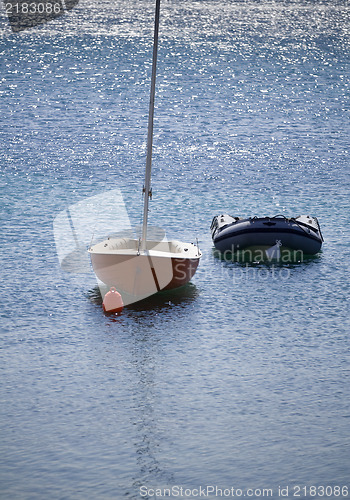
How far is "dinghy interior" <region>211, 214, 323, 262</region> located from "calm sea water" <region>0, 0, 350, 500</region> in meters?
0.58

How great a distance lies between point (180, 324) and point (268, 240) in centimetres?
588

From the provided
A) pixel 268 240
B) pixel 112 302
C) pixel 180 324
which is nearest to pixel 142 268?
pixel 112 302

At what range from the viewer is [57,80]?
232ft

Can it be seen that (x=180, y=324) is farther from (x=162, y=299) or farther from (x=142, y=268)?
(x=142, y=268)

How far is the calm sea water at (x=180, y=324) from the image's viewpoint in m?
20.8

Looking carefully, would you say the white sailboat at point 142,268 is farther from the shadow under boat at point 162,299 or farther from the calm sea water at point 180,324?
the calm sea water at point 180,324

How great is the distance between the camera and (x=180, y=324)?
2775cm

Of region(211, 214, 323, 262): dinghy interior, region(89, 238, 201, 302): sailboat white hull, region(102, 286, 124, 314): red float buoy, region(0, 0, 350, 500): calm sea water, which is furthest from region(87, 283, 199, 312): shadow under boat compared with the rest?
region(211, 214, 323, 262): dinghy interior

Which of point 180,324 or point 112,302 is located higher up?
point 112,302

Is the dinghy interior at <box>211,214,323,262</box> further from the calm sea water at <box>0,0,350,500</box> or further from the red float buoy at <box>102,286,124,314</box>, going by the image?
the red float buoy at <box>102,286,124,314</box>

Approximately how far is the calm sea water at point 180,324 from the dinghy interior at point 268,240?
0.58 metres

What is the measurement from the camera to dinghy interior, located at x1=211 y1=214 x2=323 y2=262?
32438mm

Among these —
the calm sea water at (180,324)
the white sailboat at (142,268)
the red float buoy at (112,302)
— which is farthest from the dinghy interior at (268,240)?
the red float buoy at (112,302)

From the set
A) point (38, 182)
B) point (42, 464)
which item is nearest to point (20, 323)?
point (42, 464)
